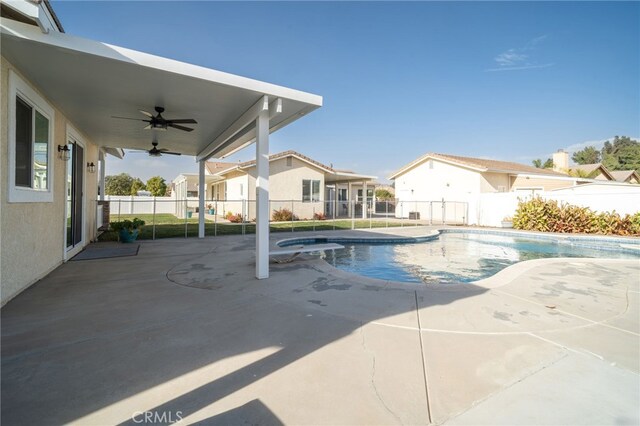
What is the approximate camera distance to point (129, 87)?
4723 millimetres

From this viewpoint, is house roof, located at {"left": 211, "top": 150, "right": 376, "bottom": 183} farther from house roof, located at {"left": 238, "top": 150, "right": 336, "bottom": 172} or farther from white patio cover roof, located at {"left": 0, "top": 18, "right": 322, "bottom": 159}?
white patio cover roof, located at {"left": 0, "top": 18, "right": 322, "bottom": 159}

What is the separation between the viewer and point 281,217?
18.0 m

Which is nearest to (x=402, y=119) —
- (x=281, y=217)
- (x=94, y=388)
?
(x=281, y=217)

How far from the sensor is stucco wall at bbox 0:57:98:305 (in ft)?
12.4

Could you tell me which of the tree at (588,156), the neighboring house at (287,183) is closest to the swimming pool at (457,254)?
the neighboring house at (287,183)

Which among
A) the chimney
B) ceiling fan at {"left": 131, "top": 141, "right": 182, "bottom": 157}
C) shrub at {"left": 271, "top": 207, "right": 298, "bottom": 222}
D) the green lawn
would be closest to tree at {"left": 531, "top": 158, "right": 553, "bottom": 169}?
the chimney

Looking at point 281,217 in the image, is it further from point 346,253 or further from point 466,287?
point 466,287

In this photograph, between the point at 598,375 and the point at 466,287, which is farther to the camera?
the point at 466,287

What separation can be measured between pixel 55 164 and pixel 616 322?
9101mm

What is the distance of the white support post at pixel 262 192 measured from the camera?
512 centimetres

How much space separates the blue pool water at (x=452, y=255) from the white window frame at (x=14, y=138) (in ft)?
Answer: 19.6

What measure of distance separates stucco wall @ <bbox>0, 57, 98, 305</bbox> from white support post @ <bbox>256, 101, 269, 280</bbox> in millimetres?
3241

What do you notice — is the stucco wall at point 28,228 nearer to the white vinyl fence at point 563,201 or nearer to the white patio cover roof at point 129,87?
the white patio cover roof at point 129,87

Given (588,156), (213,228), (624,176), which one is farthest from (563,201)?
(588,156)
